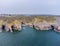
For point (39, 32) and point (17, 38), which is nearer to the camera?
point (17, 38)

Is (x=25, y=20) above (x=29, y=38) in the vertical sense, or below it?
above

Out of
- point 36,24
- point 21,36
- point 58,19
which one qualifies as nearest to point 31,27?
point 36,24

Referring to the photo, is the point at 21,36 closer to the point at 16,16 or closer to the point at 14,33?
the point at 14,33

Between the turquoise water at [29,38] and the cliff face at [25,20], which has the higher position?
the cliff face at [25,20]

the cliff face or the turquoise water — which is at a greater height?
the cliff face

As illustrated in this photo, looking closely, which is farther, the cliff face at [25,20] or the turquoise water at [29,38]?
the cliff face at [25,20]

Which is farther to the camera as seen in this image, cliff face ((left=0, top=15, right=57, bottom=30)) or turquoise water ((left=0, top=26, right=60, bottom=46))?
cliff face ((left=0, top=15, right=57, bottom=30))

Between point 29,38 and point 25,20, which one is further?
point 25,20

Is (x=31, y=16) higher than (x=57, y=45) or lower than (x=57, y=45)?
higher
